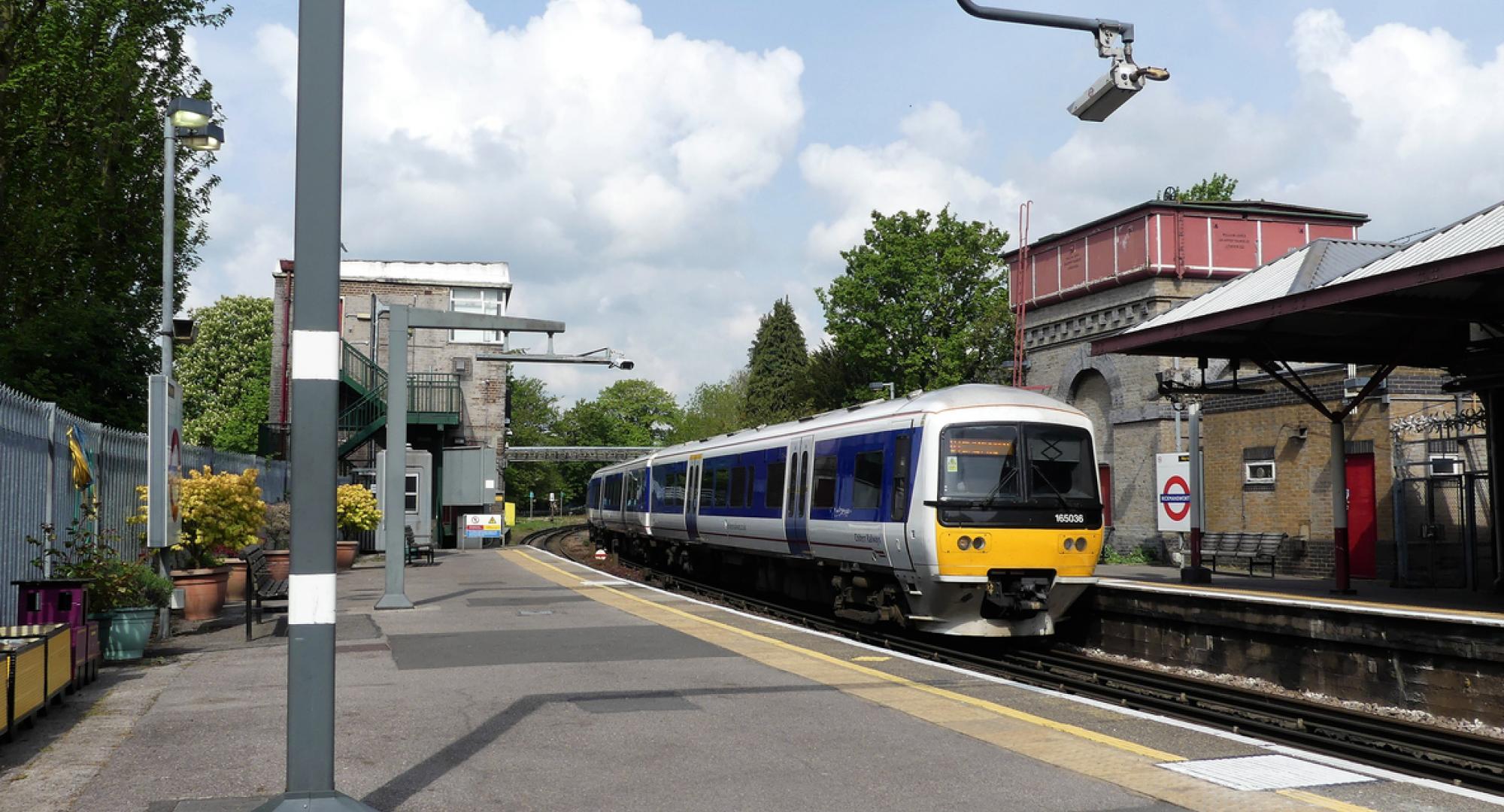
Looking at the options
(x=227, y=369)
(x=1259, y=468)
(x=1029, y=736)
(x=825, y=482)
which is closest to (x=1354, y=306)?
(x=825, y=482)

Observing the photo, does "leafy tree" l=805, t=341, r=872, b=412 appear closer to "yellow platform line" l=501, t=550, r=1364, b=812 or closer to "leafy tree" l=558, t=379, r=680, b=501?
"yellow platform line" l=501, t=550, r=1364, b=812

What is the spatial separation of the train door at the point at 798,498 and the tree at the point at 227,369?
59.2 m

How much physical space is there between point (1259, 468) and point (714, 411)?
87800mm

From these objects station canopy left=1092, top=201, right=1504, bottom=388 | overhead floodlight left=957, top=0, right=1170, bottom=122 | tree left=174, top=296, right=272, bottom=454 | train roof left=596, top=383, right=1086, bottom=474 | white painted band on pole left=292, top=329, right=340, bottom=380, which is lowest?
white painted band on pole left=292, top=329, right=340, bottom=380

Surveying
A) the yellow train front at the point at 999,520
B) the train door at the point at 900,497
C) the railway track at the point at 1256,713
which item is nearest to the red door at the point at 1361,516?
the railway track at the point at 1256,713

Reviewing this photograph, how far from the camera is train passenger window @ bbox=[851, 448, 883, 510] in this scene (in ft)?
48.9

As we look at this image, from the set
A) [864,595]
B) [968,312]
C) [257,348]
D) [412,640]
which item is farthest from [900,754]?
[257,348]

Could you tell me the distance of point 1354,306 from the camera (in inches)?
546

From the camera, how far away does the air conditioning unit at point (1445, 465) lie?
803 inches

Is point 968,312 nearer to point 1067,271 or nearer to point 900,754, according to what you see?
point 1067,271

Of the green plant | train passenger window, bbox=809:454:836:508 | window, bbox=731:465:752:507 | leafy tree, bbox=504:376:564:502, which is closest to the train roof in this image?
train passenger window, bbox=809:454:836:508

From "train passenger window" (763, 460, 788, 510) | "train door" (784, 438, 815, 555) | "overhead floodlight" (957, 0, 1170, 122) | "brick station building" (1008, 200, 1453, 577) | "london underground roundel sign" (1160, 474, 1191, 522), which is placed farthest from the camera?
"brick station building" (1008, 200, 1453, 577)

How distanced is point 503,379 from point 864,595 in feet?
117

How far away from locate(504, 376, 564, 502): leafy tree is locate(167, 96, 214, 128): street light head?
91.8 meters
